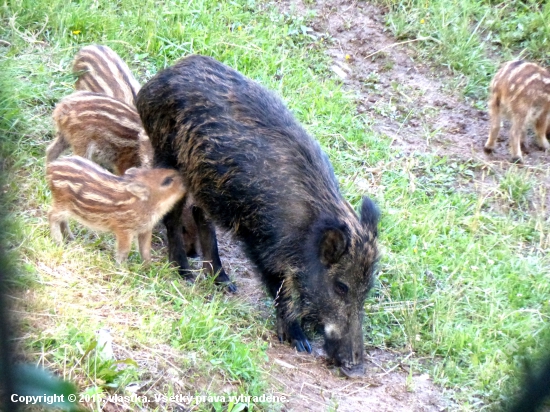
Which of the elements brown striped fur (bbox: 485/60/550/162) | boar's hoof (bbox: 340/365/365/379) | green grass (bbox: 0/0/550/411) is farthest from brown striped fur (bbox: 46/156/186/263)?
brown striped fur (bbox: 485/60/550/162)

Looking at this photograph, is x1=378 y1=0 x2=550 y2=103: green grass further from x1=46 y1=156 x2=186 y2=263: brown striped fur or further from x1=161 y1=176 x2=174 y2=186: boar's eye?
x1=46 y1=156 x2=186 y2=263: brown striped fur

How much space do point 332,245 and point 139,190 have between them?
1.21 metres

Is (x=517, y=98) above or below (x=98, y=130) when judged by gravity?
below

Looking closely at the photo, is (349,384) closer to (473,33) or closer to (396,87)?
(396,87)

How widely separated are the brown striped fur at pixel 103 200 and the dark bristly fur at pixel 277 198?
0.31 m

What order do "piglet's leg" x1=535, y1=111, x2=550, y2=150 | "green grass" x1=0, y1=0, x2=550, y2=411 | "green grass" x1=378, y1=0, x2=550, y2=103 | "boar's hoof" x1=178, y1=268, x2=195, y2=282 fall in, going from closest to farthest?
1. "green grass" x1=0, y1=0, x2=550, y2=411
2. "boar's hoof" x1=178, y1=268, x2=195, y2=282
3. "piglet's leg" x1=535, y1=111, x2=550, y2=150
4. "green grass" x1=378, y1=0, x2=550, y2=103

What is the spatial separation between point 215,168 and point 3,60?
204cm

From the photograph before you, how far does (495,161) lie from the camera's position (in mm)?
6902

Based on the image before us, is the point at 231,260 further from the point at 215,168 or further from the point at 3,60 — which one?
the point at 3,60

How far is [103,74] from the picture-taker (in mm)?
5555

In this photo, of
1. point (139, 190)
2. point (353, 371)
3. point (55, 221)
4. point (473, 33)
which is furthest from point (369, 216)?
point (473, 33)

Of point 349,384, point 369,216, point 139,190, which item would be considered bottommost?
point 349,384

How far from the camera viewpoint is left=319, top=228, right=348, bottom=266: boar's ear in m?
4.23

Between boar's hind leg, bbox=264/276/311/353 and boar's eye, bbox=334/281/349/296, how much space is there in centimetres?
30
